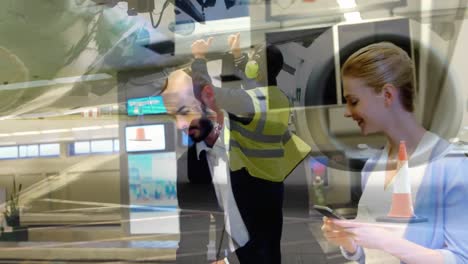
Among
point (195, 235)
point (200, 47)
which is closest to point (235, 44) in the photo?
point (200, 47)

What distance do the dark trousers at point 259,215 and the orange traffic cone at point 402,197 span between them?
1.29ft

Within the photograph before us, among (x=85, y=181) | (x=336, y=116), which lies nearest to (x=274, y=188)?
(x=336, y=116)

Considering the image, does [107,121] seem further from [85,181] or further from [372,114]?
[372,114]

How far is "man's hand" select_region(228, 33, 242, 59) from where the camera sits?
56.3 inches

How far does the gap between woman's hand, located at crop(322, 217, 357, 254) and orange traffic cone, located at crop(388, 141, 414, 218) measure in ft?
0.51

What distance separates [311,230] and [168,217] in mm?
666

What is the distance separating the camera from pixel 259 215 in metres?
1.57

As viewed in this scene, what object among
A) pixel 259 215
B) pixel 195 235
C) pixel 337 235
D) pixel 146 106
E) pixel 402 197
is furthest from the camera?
pixel 195 235

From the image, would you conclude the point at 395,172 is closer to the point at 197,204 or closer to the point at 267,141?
the point at 267,141

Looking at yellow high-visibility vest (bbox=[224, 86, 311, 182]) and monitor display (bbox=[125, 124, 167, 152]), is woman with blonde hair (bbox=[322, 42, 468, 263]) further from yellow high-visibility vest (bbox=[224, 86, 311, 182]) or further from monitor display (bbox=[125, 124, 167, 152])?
monitor display (bbox=[125, 124, 167, 152])

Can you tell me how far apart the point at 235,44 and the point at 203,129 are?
0.35m

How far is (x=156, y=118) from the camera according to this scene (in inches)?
65.9

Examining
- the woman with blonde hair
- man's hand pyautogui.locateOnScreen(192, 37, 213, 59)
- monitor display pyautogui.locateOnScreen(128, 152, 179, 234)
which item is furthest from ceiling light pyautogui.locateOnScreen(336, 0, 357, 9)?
monitor display pyautogui.locateOnScreen(128, 152, 179, 234)

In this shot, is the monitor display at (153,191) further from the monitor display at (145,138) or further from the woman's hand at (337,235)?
the woman's hand at (337,235)
